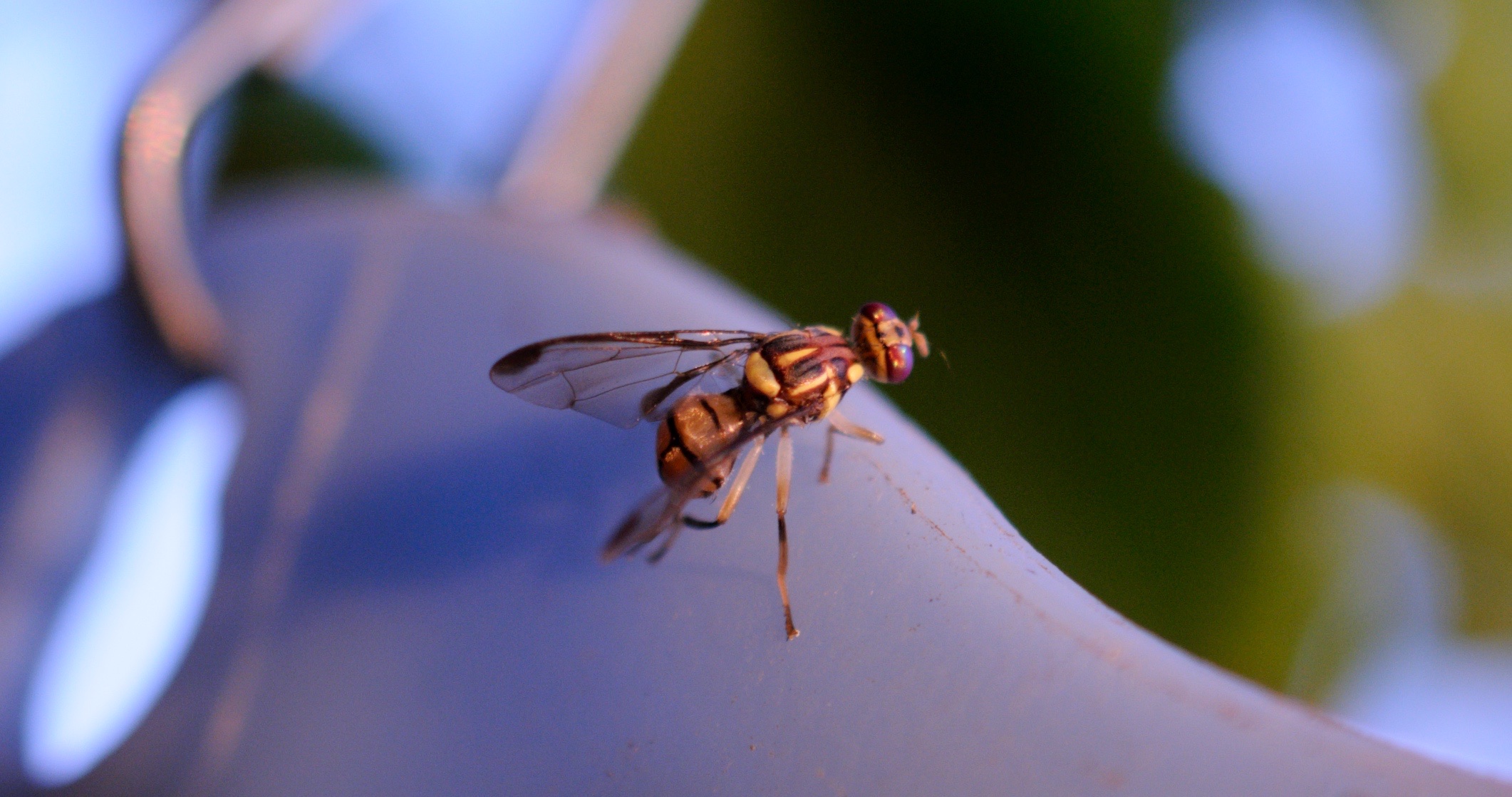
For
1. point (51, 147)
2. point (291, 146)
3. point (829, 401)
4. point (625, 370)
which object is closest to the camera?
point (829, 401)

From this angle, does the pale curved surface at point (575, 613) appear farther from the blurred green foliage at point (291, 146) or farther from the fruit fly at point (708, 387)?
the blurred green foliage at point (291, 146)

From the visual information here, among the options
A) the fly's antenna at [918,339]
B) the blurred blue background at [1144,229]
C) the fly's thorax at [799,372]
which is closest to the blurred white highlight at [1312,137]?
the blurred blue background at [1144,229]

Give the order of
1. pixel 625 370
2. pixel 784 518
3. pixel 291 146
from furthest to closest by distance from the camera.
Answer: pixel 291 146, pixel 625 370, pixel 784 518

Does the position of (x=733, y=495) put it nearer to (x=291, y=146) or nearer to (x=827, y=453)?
(x=827, y=453)

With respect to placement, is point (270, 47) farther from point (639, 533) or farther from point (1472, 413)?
point (1472, 413)

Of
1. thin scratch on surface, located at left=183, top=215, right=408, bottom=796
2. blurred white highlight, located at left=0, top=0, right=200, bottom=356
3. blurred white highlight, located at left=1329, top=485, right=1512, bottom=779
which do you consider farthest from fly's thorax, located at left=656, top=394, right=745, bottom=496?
blurred white highlight, located at left=1329, top=485, right=1512, bottom=779

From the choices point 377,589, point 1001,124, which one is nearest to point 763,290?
point 1001,124

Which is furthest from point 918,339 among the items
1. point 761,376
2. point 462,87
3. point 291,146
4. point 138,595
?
point 291,146
